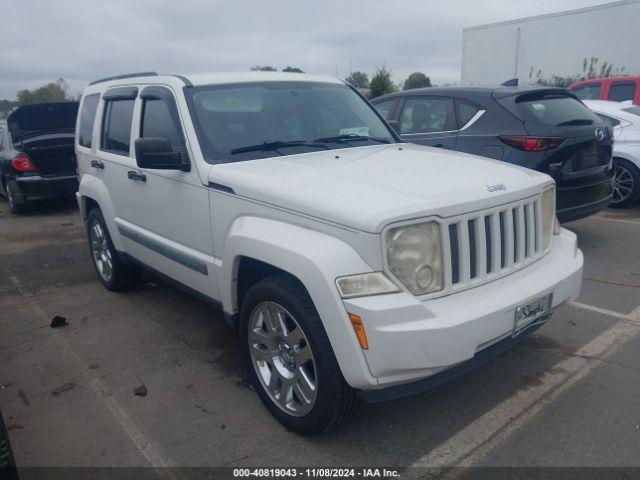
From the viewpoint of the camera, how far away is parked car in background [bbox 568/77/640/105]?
11.1 metres

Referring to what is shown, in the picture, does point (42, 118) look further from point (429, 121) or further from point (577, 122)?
point (577, 122)

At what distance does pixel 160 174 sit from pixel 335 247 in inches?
77.0

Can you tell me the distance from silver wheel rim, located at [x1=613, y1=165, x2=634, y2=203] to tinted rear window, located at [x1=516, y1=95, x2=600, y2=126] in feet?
8.23

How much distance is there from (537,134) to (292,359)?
3.79 metres

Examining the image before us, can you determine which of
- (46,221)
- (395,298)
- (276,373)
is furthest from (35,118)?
(395,298)

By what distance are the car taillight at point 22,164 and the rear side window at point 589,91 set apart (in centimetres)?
1055

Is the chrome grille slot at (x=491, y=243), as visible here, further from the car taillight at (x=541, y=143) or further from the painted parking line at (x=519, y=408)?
the car taillight at (x=541, y=143)

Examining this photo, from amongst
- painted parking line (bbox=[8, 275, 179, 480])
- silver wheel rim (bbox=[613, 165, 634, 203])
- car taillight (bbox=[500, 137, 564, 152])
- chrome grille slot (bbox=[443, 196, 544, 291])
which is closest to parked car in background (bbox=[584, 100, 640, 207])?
silver wheel rim (bbox=[613, 165, 634, 203])

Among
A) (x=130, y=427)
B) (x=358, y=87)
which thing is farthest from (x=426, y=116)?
(x=358, y=87)

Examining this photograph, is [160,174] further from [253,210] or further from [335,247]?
[335,247]

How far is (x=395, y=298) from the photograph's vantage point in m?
2.58

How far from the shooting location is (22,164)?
9.69m

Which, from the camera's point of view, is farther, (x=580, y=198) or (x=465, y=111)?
(x=465, y=111)

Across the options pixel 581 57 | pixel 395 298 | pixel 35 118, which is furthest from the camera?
pixel 581 57
